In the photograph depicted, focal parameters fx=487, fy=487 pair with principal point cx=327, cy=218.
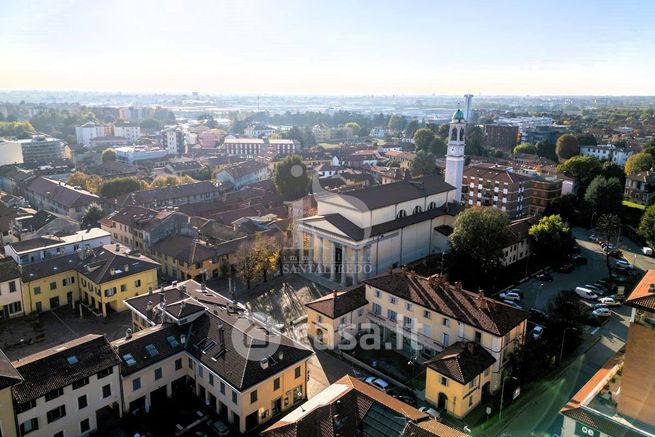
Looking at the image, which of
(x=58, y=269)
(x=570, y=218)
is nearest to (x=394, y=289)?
(x=58, y=269)

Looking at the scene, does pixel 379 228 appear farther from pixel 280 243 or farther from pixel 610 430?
pixel 610 430

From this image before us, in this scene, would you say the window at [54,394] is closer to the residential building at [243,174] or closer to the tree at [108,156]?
the residential building at [243,174]

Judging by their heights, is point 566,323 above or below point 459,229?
below

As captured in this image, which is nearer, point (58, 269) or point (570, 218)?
point (58, 269)

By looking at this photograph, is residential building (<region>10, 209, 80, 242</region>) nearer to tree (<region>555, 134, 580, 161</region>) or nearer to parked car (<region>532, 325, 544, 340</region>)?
parked car (<region>532, 325, 544, 340</region>)

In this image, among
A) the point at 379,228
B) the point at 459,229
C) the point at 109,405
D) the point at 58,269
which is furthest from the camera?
the point at 379,228

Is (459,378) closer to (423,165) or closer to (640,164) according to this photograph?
(423,165)

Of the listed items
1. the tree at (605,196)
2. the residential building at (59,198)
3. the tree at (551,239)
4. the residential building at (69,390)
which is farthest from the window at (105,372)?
the tree at (605,196)
